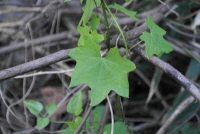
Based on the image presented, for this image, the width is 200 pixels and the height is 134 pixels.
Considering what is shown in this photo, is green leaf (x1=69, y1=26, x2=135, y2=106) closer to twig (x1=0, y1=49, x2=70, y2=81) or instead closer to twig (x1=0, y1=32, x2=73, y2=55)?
twig (x1=0, y1=49, x2=70, y2=81)

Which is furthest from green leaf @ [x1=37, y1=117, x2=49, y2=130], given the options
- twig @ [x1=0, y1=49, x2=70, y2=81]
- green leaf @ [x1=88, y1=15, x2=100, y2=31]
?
green leaf @ [x1=88, y1=15, x2=100, y2=31]

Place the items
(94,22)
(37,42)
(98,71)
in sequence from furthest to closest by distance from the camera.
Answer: (37,42)
(94,22)
(98,71)

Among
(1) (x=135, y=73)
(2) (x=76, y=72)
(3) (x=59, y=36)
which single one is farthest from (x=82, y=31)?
(1) (x=135, y=73)

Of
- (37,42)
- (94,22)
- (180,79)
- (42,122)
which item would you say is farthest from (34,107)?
(37,42)

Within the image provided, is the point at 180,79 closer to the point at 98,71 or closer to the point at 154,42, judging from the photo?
the point at 154,42

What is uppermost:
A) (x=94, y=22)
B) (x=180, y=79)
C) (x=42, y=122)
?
(x=94, y=22)

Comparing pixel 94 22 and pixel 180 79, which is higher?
pixel 94 22

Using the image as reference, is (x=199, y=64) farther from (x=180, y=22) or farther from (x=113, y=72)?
(x=113, y=72)

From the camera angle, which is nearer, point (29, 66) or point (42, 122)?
point (29, 66)
